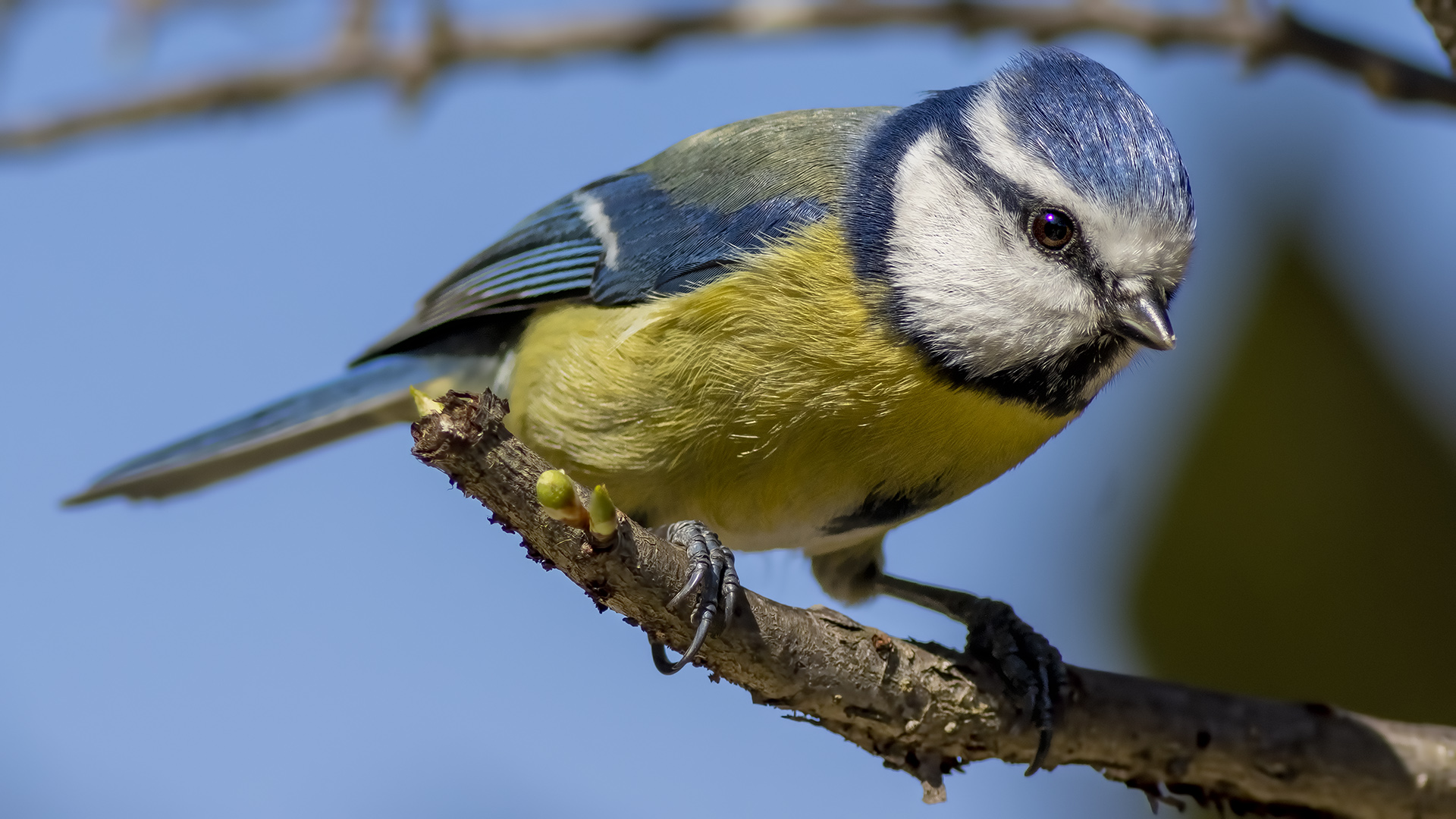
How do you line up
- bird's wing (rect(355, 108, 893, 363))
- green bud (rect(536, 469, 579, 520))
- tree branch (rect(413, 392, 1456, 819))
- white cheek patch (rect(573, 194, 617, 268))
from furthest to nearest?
1. white cheek patch (rect(573, 194, 617, 268))
2. bird's wing (rect(355, 108, 893, 363))
3. tree branch (rect(413, 392, 1456, 819))
4. green bud (rect(536, 469, 579, 520))

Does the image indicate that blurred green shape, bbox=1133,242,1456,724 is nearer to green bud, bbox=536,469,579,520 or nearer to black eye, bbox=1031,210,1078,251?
black eye, bbox=1031,210,1078,251

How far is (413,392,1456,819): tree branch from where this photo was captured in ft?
6.64

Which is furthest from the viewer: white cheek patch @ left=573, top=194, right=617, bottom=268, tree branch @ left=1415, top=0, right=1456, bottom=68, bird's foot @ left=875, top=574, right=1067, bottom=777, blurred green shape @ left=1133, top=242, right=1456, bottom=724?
blurred green shape @ left=1133, top=242, right=1456, bottom=724

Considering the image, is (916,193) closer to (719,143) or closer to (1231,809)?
(719,143)

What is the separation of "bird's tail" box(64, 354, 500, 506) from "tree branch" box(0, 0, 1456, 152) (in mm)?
655

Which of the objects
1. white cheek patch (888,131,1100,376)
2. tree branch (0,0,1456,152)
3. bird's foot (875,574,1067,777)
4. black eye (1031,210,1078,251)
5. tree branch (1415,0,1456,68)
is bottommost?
bird's foot (875,574,1067,777)

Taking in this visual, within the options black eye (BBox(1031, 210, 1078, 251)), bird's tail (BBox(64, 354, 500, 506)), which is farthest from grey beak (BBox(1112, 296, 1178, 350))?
bird's tail (BBox(64, 354, 500, 506))

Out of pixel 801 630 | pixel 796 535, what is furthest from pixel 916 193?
pixel 801 630

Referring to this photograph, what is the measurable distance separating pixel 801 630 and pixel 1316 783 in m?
1.02

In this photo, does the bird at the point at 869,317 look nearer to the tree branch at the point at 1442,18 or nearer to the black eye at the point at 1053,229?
the black eye at the point at 1053,229

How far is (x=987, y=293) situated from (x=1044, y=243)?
13cm

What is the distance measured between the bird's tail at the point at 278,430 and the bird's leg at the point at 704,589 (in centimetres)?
119

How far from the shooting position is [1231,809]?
2377 millimetres

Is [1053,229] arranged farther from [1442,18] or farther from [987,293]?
[1442,18]
